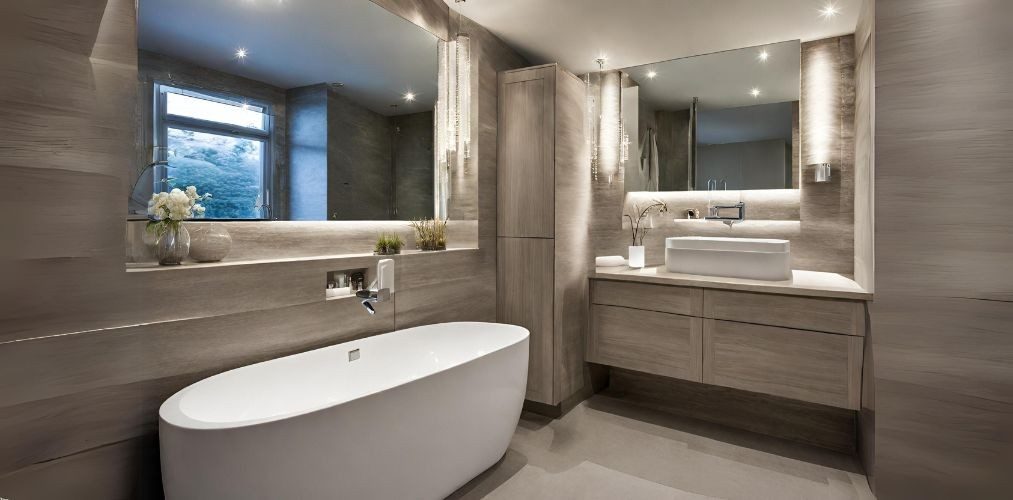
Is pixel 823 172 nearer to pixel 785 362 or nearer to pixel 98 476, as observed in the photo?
pixel 785 362

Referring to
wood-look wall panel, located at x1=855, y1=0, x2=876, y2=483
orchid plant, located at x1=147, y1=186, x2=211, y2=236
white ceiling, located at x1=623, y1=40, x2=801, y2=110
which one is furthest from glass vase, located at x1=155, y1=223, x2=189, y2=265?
white ceiling, located at x1=623, y1=40, x2=801, y2=110

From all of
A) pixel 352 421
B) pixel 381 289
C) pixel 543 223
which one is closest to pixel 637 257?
pixel 543 223

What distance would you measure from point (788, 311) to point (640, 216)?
1.37m

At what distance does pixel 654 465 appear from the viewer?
99.4 inches

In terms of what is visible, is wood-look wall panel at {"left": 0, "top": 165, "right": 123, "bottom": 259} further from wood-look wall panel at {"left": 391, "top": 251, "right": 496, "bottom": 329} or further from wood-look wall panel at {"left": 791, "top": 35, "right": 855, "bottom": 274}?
wood-look wall panel at {"left": 791, "top": 35, "right": 855, "bottom": 274}

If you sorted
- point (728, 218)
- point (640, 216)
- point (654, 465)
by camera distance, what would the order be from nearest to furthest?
point (654, 465) → point (728, 218) → point (640, 216)

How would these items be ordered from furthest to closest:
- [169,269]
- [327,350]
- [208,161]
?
[327,350] → [208,161] → [169,269]

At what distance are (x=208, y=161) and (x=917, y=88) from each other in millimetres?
3034

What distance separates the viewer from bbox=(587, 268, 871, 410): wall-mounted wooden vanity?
246 centimetres

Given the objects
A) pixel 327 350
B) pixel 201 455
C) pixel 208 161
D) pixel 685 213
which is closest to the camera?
pixel 201 455

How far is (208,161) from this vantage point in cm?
198

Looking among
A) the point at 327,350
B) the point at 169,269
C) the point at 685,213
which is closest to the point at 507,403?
the point at 327,350

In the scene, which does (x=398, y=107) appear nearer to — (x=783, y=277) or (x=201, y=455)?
(x=201, y=455)

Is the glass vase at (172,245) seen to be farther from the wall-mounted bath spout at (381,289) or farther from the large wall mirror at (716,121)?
the large wall mirror at (716,121)
